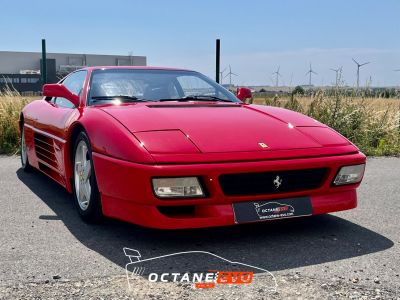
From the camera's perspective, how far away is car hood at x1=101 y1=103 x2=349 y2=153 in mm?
3117

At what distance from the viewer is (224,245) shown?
310 centimetres

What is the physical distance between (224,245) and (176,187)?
1.74ft

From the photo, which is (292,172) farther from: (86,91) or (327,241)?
(86,91)

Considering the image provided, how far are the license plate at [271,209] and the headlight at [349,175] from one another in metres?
0.29

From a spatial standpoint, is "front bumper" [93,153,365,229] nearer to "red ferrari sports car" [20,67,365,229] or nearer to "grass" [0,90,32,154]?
"red ferrari sports car" [20,67,365,229]

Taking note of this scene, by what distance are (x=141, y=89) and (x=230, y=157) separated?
4.68ft

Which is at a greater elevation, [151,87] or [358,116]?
[151,87]

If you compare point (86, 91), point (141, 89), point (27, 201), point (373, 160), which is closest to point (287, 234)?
point (141, 89)

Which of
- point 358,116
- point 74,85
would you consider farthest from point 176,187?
point 358,116

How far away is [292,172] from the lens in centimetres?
313

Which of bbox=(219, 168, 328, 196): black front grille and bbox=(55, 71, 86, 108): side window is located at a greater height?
bbox=(55, 71, 86, 108): side window

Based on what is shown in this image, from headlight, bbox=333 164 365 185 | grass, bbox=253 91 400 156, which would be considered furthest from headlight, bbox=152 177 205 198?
grass, bbox=253 91 400 156

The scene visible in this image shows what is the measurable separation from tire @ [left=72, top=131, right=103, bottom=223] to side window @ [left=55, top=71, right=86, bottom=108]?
61cm

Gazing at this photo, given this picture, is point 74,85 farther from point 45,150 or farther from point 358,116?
point 358,116
